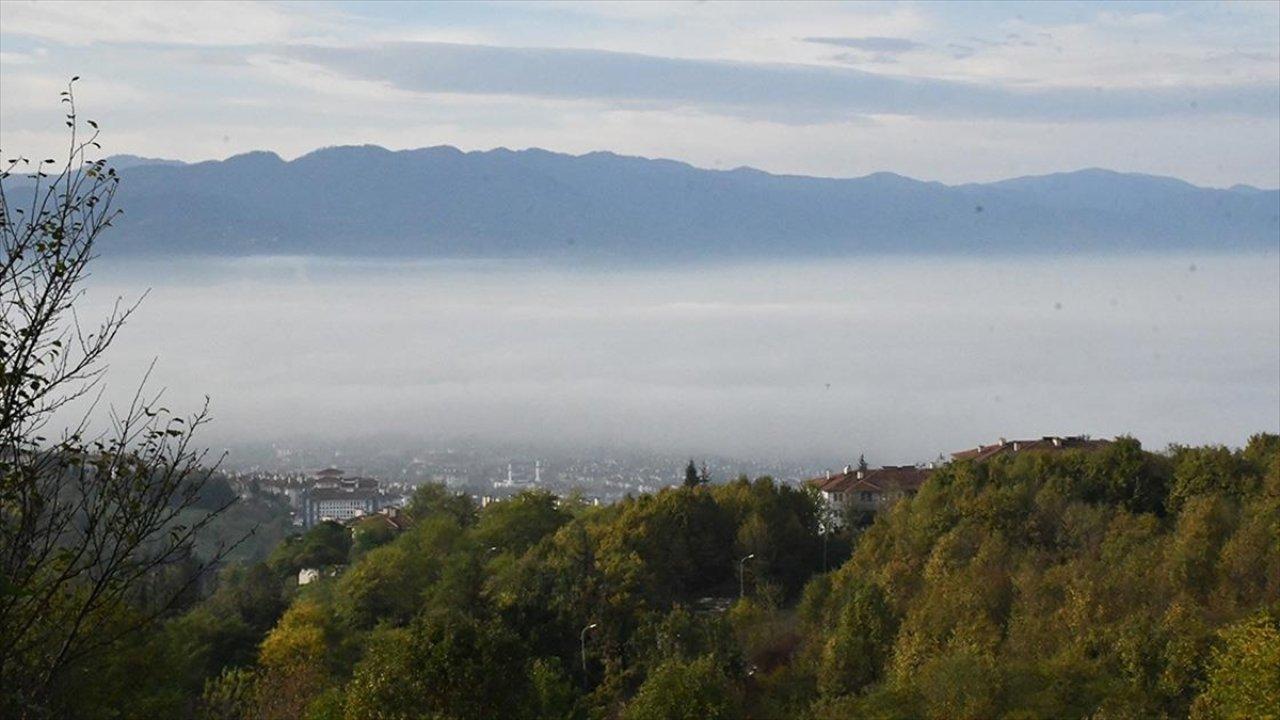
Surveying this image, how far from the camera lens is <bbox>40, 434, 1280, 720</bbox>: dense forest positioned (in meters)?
15.9

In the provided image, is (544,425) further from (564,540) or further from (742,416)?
(564,540)

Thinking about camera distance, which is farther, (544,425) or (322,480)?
(544,425)

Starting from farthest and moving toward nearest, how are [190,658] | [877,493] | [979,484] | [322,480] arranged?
[322,480], [877,493], [979,484], [190,658]

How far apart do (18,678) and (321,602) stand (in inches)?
974

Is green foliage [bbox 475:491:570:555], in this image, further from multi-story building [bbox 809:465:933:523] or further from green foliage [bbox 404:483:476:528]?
multi-story building [bbox 809:465:933:523]

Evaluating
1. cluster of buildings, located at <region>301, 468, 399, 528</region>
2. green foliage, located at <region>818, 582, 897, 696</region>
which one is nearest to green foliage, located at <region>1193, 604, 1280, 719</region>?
green foliage, located at <region>818, 582, 897, 696</region>

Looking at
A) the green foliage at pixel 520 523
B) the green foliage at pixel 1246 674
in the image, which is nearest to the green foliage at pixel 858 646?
the green foliage at pixel 1246 674

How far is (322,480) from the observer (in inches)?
3059

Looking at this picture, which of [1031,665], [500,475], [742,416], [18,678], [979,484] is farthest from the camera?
[742,416]

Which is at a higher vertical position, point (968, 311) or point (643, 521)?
point (968, 311)

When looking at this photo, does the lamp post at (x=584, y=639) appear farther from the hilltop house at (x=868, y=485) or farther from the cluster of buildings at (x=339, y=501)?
the cluster of buildings at (x=339, y=501)

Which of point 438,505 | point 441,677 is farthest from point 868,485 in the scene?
point 441,677

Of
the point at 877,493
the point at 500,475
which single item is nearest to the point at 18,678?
the point at 877,493

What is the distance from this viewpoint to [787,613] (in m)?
26.7
